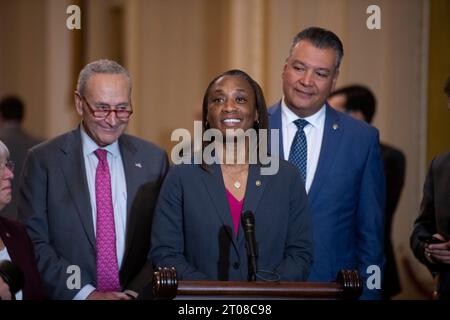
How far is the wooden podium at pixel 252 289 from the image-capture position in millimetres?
2693

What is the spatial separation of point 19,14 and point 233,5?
2.76 metres

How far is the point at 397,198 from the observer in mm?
4531

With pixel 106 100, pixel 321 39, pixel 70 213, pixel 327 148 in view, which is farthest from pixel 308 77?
pixel 70 213

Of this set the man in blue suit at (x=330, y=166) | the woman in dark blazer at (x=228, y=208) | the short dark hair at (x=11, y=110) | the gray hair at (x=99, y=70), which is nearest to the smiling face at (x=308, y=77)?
the man in blue suit at (x=330, y=166)

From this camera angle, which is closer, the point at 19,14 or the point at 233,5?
the point at 233,5

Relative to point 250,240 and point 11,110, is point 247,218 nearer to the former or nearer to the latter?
point 250,240

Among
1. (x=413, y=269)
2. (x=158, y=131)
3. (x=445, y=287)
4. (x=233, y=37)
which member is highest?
(x=233, y=37)

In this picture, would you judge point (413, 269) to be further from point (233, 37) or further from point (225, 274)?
point (225, 274)

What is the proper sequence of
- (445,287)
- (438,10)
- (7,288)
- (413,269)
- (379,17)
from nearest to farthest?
(7,288)
(445,287)
(379,17)
(438,10)
(413,269)


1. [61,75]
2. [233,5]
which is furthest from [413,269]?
[61,75]

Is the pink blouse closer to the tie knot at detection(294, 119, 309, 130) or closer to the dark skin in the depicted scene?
the dark skin

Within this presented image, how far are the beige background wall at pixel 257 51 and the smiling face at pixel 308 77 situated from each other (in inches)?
30.7

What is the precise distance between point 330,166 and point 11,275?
123cm

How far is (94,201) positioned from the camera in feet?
10.4
